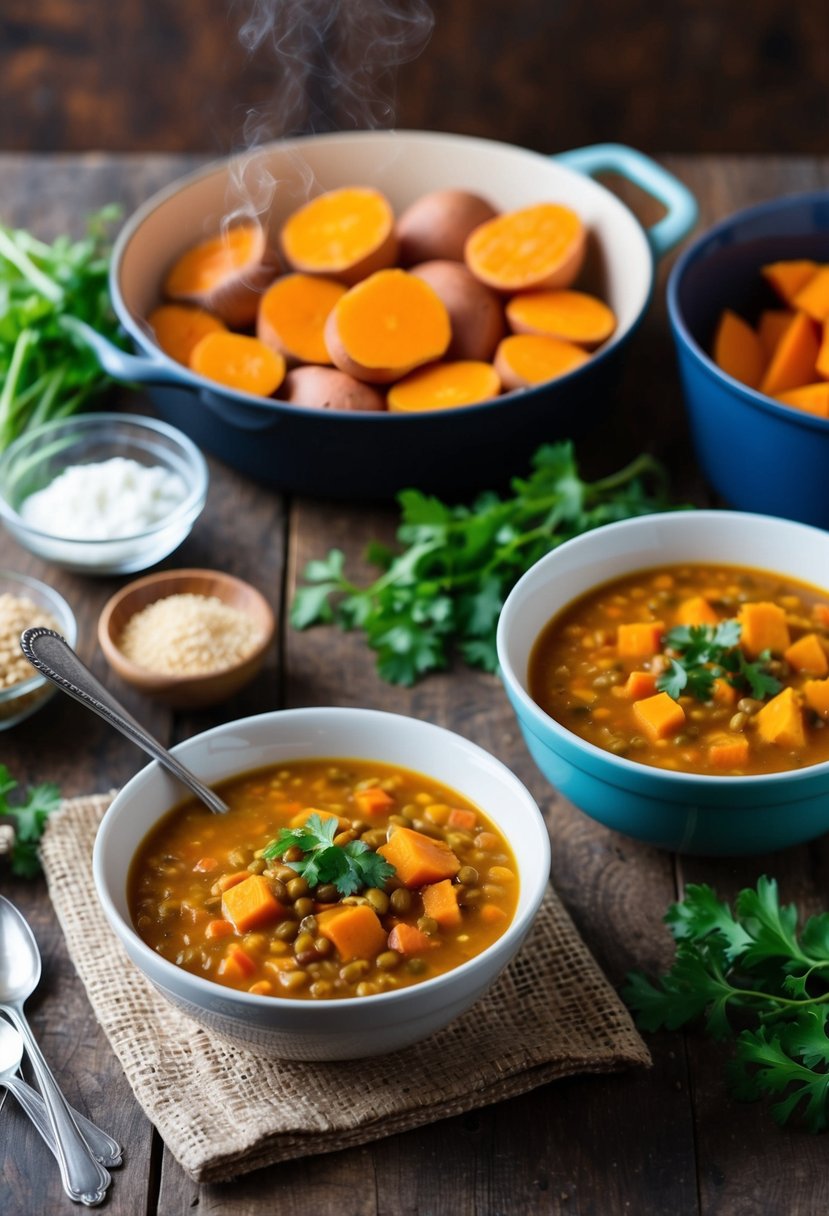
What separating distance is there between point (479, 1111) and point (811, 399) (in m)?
1.62

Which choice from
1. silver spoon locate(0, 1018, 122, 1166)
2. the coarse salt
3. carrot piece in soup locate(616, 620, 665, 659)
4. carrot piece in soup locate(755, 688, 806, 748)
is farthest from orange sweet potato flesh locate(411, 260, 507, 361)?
silver spoon locate(0, 1018, 122, 1166)

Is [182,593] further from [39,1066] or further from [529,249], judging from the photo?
[529,249]

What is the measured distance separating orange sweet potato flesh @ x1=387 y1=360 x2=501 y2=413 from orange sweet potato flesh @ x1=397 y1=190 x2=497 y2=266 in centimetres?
42

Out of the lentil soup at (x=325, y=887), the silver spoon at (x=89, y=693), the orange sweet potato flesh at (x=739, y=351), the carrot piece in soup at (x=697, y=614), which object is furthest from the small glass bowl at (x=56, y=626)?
the orange sweet potato flesh at (x=739, y=351)

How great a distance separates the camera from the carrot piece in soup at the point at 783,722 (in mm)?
2176

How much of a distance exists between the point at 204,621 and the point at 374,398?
2.12 ft

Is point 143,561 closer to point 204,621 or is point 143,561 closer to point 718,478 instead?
point 204,621

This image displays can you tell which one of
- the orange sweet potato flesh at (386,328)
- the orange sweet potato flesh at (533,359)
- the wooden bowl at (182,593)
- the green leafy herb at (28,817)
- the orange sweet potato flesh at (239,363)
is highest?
the orange sweet potato flesh at (386,328)

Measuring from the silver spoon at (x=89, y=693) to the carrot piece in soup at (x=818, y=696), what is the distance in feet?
3.06

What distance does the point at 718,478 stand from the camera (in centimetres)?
295

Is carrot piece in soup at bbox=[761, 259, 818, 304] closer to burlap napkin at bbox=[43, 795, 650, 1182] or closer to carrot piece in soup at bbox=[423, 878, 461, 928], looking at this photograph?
burlap napkin at bbox=[43, 795, 650, 1182]

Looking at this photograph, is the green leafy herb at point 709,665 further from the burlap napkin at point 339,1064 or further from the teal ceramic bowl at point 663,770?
the burlap napkin at point 339,1064

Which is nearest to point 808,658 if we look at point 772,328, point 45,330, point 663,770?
point 663,770

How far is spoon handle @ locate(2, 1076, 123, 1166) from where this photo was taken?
1883mm
